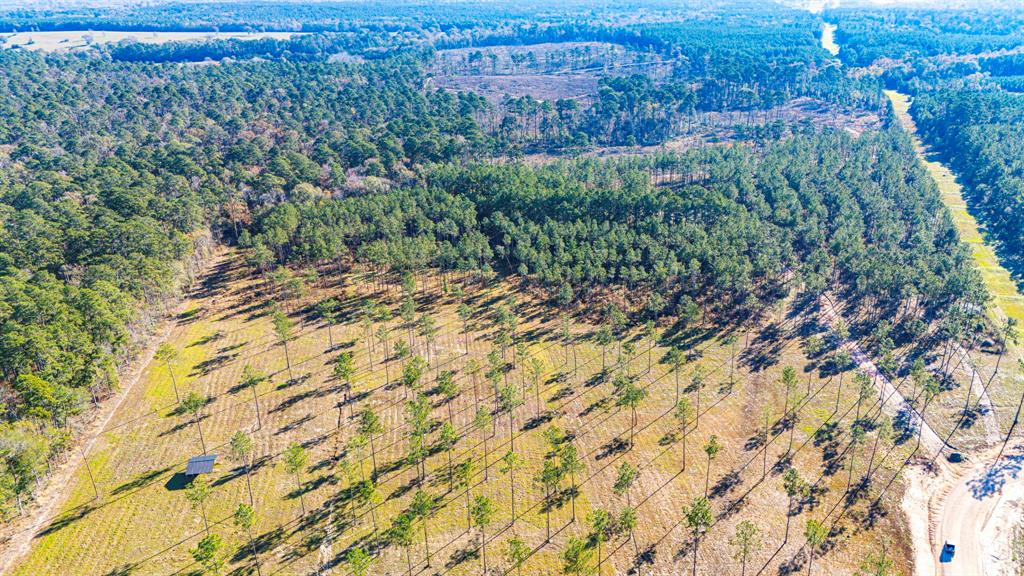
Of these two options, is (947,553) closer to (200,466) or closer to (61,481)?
(200,466)

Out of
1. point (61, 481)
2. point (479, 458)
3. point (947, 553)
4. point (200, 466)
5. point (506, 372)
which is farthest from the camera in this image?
point (506, 372)

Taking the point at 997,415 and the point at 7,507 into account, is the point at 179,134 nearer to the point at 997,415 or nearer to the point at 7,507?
the point at 7,507

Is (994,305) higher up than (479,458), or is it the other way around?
(479,458)

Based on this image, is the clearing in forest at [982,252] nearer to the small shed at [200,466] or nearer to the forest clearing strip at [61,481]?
the small shed at [200,466]

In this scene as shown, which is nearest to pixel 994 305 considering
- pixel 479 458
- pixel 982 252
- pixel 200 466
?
pixel 982 252

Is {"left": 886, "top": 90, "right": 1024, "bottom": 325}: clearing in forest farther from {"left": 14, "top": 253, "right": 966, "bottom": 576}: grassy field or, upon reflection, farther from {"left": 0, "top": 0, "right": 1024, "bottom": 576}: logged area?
{"left": 14, "top": 253, "right": 966, "bottom": 576}: grassy field

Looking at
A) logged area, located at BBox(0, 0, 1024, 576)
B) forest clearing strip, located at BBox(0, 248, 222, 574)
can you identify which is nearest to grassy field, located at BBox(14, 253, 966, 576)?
logged area, located at BBox(0, 0, 1024, 576)

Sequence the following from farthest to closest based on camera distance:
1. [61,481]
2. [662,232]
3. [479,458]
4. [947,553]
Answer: [662,232], [479,458], [61,481], [947,553]
